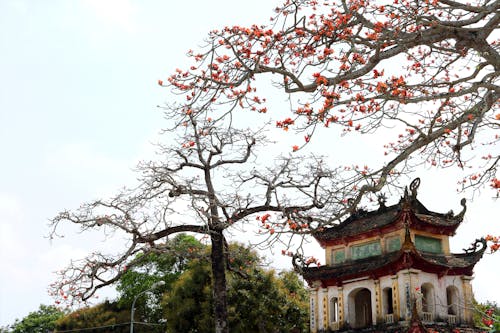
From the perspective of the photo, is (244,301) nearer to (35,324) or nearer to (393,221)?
(393,221)

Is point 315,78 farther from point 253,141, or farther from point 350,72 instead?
point 253,141

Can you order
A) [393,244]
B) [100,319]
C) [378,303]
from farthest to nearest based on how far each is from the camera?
1. [100,319]
2. [393,244]
3. [378,303]

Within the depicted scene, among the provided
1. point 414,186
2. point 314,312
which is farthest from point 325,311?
point 414,186

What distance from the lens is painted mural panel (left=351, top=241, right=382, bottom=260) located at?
2342cm

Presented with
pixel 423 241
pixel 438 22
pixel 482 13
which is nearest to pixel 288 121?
pixel 438 22

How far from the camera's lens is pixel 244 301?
2688 centimetres

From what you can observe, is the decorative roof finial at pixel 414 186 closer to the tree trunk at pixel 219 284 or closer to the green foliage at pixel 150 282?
the tree trunk at pixel 219 284

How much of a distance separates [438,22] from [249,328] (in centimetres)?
2075

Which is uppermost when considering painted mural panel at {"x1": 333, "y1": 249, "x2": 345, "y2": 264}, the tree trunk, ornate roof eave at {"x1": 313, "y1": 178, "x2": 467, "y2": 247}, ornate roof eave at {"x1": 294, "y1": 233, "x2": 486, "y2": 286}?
ornate roof eave at {"x1": 313, "y1": 178, "x2": 467, "y2": 247}

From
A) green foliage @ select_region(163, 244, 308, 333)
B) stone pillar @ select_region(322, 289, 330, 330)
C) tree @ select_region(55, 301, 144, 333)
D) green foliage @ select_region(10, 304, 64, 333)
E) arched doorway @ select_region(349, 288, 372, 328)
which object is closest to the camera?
arched doorway @ select_region(349, 288, 372, 328)

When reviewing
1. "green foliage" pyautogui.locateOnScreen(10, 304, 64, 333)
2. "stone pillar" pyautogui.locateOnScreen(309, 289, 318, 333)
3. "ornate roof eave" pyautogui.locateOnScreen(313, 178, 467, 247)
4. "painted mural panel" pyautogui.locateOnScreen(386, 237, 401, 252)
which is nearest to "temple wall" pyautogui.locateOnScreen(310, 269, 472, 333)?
"stone pillar" pyautogui.locateOnScreen(309, 289, 318, 333)

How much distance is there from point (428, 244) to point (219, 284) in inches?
405

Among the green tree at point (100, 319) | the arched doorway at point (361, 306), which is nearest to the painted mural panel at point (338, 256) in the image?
the arched doorway at point (361, 306)

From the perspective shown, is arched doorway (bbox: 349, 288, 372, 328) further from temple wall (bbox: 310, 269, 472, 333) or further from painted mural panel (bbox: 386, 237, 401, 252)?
painted mural panel (bbox: 386, 237, 401, 252)
